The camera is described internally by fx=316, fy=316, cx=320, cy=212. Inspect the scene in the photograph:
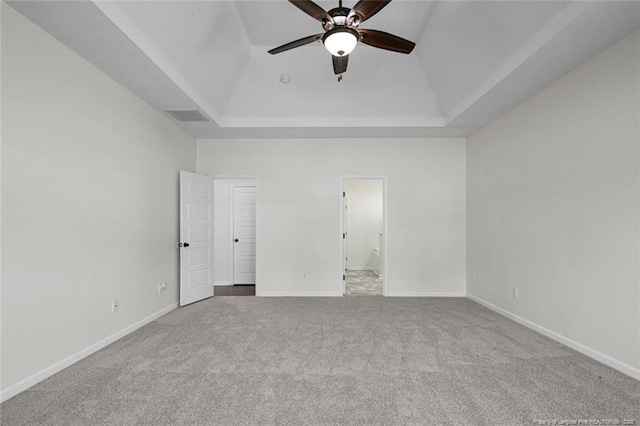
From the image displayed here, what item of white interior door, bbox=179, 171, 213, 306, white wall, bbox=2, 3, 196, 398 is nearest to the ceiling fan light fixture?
white wall, bbox=2, 3, 196, 398

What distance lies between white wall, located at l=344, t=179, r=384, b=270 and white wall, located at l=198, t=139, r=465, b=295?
10.2ft

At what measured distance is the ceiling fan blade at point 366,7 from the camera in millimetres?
2207

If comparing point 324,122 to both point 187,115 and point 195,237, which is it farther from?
point 195,237

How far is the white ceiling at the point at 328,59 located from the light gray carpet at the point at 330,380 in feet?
9.06

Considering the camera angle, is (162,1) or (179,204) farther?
(179,204)

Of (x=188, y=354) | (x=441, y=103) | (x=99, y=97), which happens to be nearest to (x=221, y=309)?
(x=188, y=354)

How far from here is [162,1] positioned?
8.68 ft

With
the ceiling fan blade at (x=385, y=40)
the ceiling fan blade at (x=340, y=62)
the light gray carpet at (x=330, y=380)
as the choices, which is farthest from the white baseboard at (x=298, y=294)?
the ceiling fan blade at (x=385, y=40)

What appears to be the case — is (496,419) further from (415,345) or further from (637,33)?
(637,33)

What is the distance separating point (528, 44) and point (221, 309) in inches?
189

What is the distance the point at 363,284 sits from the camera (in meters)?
6.68

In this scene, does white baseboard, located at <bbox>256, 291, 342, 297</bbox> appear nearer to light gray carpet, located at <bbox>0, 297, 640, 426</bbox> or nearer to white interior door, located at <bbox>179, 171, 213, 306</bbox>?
white interior door, located at <bbox>179, 171, 213, 306</bbox>

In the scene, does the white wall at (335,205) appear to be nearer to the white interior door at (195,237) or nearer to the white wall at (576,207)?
the white interior door at (195,237)

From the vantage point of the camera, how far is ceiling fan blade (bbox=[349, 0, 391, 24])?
2207 millimetres
